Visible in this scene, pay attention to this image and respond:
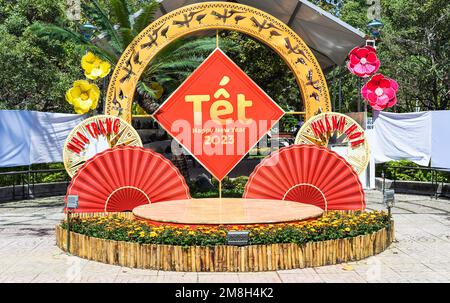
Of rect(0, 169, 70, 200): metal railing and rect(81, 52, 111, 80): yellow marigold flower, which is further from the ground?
rect(81, 52, 111, 80): yellow marigold flower

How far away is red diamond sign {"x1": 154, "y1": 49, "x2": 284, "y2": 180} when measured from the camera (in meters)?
14.1

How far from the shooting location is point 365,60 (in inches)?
689

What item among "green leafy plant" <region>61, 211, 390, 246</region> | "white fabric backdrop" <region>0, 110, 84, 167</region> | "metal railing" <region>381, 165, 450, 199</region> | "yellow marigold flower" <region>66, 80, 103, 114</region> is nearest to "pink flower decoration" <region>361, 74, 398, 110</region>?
"metal railing" <region>381, 165, 450, 199</region>

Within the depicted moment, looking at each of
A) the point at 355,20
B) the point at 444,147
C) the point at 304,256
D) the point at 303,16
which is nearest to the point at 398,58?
the point at 355,20

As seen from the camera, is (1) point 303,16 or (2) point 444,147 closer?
(2) point 444,147

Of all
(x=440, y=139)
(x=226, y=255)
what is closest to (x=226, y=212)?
(x=226, y=255)

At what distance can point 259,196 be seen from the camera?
13.7 metres

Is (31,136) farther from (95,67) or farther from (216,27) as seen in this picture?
(216,27)

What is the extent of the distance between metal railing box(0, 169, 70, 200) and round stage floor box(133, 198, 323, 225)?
911 cm

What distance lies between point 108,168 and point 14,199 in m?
9.02

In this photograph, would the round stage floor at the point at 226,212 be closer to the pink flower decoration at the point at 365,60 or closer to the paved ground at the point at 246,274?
the paved ground at the point at 246,274

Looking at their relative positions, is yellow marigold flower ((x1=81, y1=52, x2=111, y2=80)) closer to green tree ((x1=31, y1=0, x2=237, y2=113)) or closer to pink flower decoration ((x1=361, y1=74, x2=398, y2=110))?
green tree ((x1=31, y1=0, x2=237, y2=113))

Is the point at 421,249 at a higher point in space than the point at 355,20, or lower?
lower

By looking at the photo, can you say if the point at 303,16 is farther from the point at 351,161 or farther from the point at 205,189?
the point at 351,161
